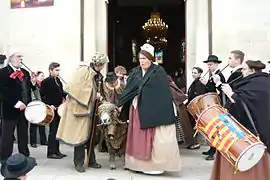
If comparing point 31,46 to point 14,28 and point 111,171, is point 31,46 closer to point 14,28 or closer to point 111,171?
point 14,28

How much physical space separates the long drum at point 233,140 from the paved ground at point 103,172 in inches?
75.2

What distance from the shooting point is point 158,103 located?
620 centimetres

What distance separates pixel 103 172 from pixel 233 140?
271 centimetres

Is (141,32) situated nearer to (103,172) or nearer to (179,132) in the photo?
(179,132)

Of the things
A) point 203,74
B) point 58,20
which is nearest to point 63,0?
point 58,20

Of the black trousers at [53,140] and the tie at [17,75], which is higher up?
the tie at [17,75]

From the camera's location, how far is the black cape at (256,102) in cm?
462

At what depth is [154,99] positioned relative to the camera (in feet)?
20.4

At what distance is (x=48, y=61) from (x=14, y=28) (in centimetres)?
103

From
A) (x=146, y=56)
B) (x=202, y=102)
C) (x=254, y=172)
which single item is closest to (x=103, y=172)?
(x=146, y=56)

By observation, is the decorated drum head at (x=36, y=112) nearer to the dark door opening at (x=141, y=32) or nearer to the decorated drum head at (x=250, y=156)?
the decorated drum head at (x=250, y=156)

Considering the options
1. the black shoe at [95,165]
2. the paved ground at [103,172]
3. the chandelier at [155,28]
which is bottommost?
the paved ground at [103,172]

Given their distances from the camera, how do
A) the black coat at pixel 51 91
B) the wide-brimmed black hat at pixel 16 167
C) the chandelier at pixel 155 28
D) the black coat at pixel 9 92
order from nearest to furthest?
the wide-brimmed black hat at pixel 16 167
the black coat at pixel 9 92
the black coat at pixel 51 91
the chandelier at pixel 155 28

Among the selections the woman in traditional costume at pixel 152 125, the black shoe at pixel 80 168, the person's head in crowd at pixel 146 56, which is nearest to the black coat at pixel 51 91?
the black shoe at pixel 80 168
